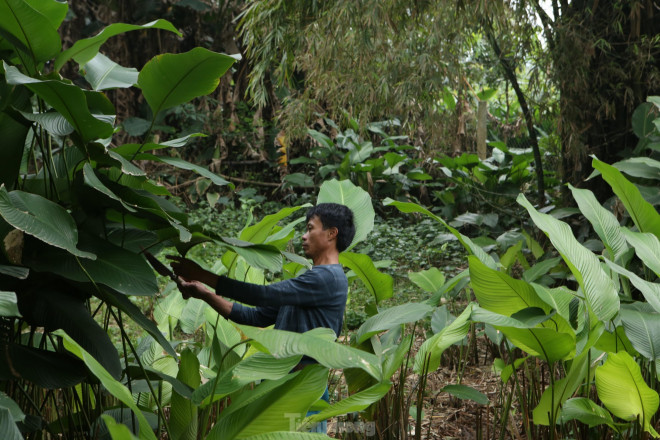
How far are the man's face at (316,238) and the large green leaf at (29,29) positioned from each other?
0.86m

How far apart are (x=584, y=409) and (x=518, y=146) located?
20.0 feet

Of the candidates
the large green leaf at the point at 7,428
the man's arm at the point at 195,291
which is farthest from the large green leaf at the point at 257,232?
the large green leaf at the point at 7,428

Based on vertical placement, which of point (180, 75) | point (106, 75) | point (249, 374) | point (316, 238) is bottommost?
point (249, 374)

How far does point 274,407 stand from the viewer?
4.23 ft

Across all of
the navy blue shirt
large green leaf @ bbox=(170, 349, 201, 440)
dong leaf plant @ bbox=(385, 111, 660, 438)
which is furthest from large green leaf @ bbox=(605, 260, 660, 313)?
large green leaf @ bbox=(170, 349, 201, 440)

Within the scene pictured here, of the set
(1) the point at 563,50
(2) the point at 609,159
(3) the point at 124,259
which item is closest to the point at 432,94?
(1) the point at 563,50

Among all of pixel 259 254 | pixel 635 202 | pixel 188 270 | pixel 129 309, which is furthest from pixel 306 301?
pixel 635 202

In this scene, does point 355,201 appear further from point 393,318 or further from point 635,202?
point 635,202

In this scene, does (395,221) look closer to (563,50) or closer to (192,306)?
(563,50)

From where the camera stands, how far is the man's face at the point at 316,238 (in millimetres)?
1873

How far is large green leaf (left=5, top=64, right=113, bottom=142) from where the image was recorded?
105 centimetres

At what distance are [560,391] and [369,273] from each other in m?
0.70

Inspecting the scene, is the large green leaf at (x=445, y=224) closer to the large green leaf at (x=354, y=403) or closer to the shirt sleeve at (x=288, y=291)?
the shirt sleeve at (x=288, y=291)

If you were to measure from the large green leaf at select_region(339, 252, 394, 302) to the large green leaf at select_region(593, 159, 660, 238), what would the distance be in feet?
2.36
